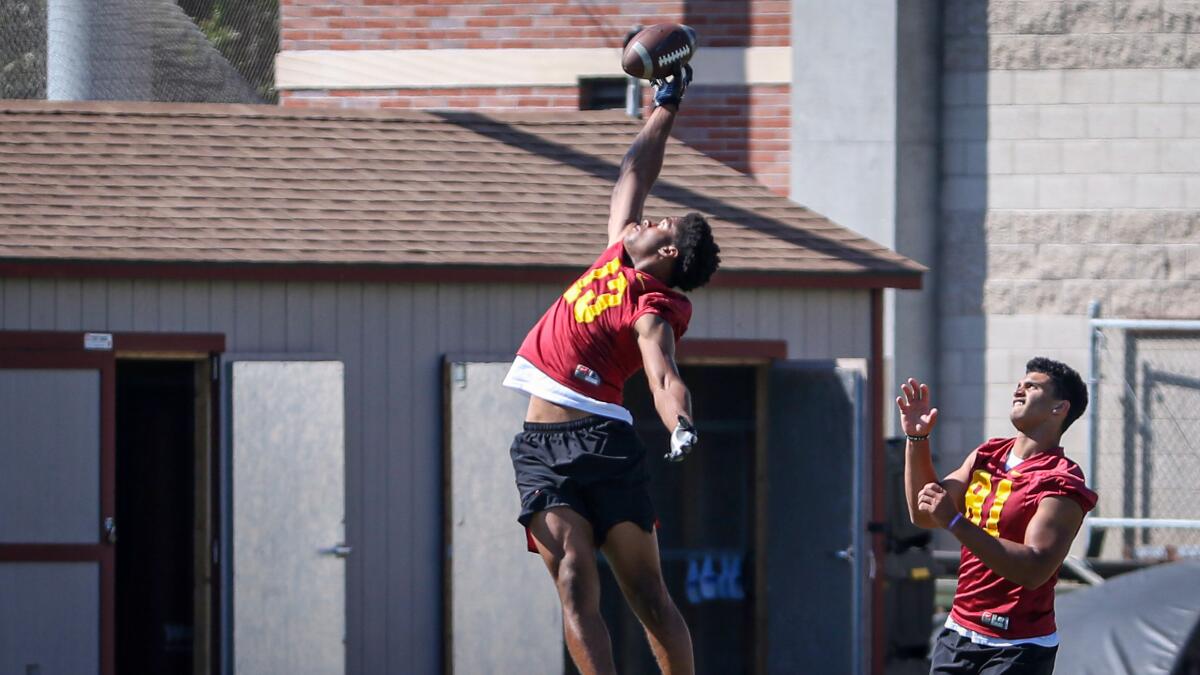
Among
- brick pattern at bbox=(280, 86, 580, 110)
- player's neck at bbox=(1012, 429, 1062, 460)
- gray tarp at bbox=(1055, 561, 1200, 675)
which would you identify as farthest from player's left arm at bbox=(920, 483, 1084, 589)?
brick pattern at bbox=(280, 86, 580, 110)

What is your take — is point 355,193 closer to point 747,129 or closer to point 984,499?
point 747,129

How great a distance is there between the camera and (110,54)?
12.1 metres

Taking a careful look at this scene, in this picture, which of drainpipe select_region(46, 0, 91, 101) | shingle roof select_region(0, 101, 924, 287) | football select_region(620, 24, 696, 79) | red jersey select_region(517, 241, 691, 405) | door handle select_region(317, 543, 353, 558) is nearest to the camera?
red jersey select_region(517, 241, 691, 405)

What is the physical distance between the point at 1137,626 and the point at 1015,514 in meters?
3.82

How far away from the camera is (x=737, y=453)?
11.3m

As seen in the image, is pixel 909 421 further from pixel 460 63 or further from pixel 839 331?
pixel 460 63

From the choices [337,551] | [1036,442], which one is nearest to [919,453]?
[1036,442]

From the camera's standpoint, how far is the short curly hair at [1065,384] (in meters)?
5.39

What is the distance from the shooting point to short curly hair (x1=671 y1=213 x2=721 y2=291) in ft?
18.5

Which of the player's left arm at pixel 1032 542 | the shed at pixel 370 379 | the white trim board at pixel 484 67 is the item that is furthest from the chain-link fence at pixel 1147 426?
the player's left arm at pixel 1032 542

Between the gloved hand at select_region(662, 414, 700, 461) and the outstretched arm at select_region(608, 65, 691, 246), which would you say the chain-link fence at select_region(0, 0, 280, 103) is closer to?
the outstretched arm at select_region(608, 65, 691, 246)

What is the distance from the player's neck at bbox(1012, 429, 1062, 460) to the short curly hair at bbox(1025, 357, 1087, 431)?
5cm

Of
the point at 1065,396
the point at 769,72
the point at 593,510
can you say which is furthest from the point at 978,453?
the point at 769,72

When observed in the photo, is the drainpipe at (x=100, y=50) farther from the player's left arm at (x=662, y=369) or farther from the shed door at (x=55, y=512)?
the player's left arm at (x=662, y=369)
